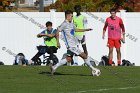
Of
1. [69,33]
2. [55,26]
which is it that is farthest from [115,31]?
[69,33]

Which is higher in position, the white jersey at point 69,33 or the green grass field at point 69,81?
the white jersey at point 69,33

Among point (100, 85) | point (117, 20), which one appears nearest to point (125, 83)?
point (100, 85)

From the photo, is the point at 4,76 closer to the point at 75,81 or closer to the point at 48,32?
the point at 75,81

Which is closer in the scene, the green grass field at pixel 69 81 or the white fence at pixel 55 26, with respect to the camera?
the green grass field at pixel 69 81

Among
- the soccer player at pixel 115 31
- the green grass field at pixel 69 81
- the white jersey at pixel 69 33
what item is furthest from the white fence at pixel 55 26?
the white jersey at pixel 69 33

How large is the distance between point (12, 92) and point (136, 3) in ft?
99.7

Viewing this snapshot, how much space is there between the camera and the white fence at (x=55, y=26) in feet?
97.3

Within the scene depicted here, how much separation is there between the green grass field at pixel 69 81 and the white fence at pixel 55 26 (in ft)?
25.4

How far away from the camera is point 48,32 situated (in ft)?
81.0

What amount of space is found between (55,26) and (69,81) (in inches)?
482

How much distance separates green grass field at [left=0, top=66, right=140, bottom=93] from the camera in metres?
15.6

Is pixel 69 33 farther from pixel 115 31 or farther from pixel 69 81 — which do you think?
pixel 115 31

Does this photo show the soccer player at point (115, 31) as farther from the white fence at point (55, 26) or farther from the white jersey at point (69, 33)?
the white jersey at point (69, 33)

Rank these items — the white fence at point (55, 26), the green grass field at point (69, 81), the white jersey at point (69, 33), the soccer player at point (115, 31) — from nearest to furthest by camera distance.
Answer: the green grass field at point (69, 81) → the white jersey at point (69, 33) → the soccer player at point (115, 31) → the white fence at point (55, 26)
